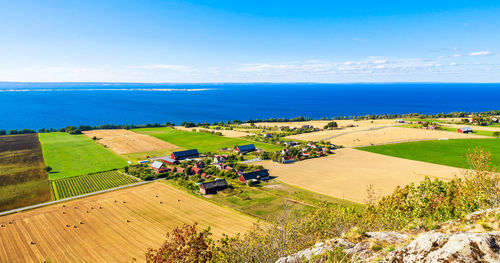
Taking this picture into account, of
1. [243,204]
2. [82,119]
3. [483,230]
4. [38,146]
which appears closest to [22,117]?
[82,119]

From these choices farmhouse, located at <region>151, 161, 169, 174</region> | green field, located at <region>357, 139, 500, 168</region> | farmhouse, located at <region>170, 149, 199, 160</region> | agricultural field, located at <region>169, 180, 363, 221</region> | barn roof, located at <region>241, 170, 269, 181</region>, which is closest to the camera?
agricultural field, located at <region>169, 180, 363, 221</region>

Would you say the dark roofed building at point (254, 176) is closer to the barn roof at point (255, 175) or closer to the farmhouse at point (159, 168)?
the barn roof at point (255, 175)

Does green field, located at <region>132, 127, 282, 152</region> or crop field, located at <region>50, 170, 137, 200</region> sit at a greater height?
green field, located at <region>132, 127, 282, 152</region>

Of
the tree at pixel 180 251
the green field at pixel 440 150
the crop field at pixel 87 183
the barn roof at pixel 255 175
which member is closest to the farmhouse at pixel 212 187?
the barn roof at pixel 255 175

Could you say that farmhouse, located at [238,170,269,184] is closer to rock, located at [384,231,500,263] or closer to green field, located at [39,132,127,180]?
green field, located at [39,132,127,180]

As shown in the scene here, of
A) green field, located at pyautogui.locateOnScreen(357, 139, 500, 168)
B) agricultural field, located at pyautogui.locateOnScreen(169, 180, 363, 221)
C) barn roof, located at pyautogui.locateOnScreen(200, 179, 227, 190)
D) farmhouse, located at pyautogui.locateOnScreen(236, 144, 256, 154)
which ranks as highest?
green field, located at pyautogui.locateOnScreen(357, 139, 500, 168)

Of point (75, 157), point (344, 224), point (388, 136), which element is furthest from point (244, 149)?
point (344, 224)

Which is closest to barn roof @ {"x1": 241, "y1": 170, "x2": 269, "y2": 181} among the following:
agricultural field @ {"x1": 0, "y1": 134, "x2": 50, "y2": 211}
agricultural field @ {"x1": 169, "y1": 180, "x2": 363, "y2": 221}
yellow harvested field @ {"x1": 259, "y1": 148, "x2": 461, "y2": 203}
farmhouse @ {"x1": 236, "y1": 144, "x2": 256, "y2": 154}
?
agricultural field @ {"x1": 169, "y1": 180, "x2": 363, "y2": 221}
